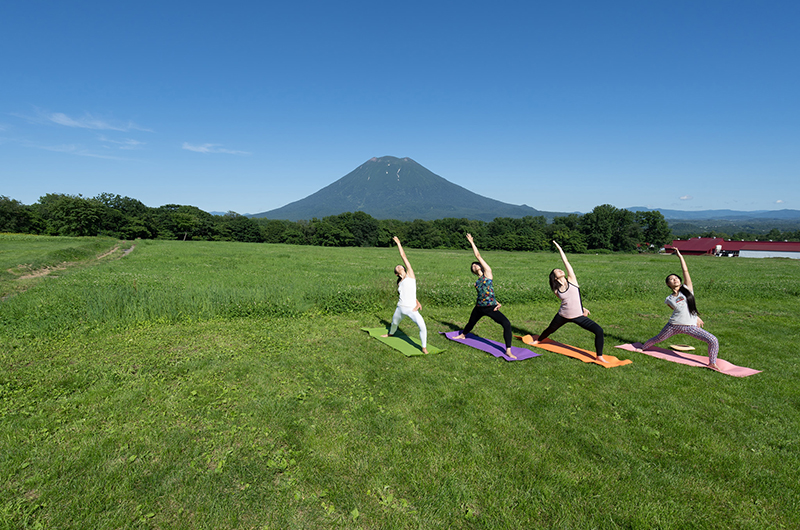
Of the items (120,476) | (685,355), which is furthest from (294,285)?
(685,355)

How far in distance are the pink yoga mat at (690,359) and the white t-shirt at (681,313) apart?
93 centimetres

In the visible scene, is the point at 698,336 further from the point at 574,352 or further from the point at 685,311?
the point at 574,352

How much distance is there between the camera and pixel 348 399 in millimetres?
6469

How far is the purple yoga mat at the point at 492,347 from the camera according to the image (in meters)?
8.96

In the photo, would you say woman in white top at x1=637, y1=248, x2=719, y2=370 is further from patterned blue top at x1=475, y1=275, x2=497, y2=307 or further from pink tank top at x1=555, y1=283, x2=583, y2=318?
patterned blue top at x1=475, y1=275, x2=497, y2=307

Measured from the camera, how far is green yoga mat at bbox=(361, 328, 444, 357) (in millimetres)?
9130

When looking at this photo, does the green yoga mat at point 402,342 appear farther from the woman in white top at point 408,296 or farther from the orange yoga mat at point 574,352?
the orange yoga mat at point 574,352

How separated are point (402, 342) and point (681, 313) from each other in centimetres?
715

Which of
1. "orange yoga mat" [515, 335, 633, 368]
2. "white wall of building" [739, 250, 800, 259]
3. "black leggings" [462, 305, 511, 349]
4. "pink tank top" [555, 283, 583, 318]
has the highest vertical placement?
"pink tank top" [555, 283, 583, 318]

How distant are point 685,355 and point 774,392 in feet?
7.45

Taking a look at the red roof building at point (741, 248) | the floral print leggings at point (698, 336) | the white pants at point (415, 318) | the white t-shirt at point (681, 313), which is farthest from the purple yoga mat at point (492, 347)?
the red roof building at point (741, 248)

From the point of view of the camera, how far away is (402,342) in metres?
9.93

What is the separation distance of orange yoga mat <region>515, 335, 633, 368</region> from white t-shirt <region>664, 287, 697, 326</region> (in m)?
1.58

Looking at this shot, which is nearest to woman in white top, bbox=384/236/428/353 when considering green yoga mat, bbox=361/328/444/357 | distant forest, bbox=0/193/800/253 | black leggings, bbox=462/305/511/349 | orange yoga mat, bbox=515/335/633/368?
green yoga mat, bbox=361/328/444/357
